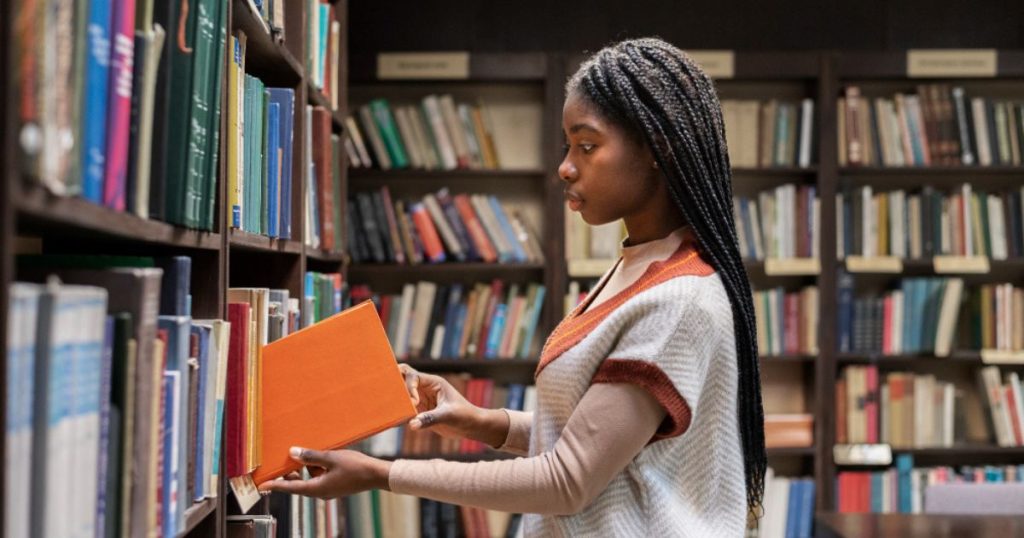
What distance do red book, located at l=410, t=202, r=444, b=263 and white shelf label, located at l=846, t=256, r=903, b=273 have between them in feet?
4.82

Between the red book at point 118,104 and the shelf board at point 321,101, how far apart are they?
1352 mm

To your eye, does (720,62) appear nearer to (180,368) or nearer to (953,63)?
(953,63)

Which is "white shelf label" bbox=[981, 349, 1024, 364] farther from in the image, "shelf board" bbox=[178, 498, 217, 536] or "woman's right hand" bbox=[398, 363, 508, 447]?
"shelf board" bbox=[178, 498, 217, 536]

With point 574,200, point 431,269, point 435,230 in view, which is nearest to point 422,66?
point 435,230

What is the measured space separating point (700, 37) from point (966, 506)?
198cm

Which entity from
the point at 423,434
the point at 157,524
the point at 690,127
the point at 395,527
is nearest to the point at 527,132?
the point at 423,434

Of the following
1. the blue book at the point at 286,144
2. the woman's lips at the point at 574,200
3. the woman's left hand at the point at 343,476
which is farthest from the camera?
the blue book at the point at 286,144

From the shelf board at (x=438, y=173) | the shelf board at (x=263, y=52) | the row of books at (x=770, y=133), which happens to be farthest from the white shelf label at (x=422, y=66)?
the shelf board at (x=263, y=52)

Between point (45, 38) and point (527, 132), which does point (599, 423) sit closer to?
point (45, 38)

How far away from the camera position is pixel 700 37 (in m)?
4.17

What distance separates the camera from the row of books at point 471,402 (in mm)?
3955

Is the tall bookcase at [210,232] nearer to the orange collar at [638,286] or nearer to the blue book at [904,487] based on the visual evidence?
the orange collar at [638,286]

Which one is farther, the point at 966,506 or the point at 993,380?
the point at 993,380

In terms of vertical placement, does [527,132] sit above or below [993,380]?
above
